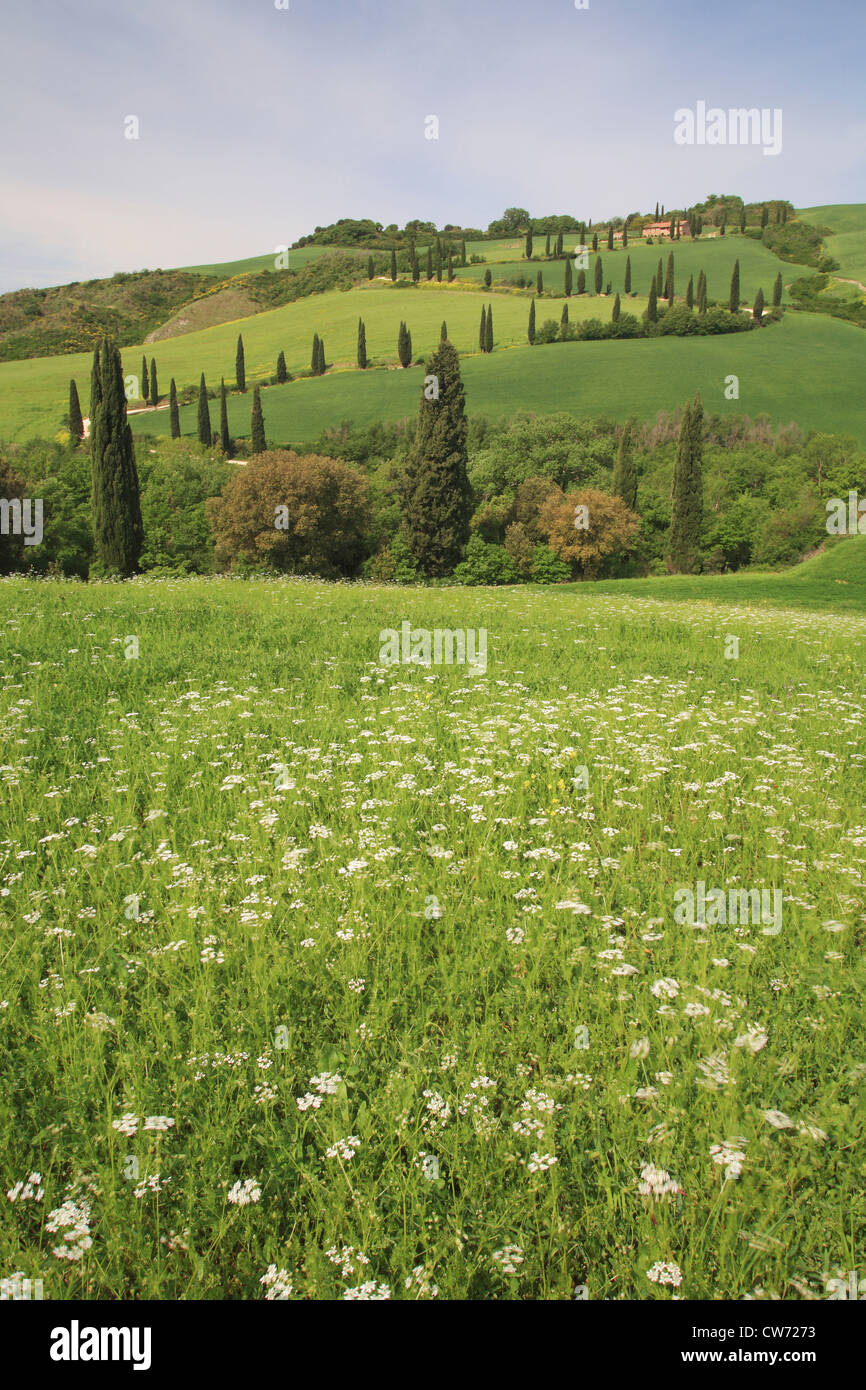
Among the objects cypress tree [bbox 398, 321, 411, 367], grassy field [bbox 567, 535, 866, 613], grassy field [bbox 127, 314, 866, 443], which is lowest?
grassy field [bbox 567, 535, 866, 613]

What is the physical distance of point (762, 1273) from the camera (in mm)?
2578

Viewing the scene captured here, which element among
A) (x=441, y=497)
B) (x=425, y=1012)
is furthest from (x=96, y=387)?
(x=425, y=1012)

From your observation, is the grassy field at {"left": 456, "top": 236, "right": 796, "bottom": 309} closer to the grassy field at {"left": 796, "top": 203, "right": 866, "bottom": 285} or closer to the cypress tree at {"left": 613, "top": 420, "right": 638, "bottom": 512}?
the grassy field at {"left": 796, "top": 203, "right": 866, "bottom": 285}

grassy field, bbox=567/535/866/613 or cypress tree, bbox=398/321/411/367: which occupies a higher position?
cypress tree, bbox=398/321/411/367

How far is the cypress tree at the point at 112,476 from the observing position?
50.8m

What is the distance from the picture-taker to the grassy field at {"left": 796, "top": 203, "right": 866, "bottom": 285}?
149250 mm

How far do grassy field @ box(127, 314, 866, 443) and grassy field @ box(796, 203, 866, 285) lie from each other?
177 ft

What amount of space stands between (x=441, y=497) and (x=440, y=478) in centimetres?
160

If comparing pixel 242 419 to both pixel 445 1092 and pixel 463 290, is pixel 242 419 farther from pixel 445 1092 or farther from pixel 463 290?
pixel 445 1092

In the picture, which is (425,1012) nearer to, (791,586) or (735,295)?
(791,586)

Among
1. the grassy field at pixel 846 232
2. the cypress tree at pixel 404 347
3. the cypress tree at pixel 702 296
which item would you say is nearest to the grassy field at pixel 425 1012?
the cypress tree at pixel 404 347

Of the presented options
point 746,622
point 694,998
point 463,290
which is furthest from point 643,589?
point 463,290

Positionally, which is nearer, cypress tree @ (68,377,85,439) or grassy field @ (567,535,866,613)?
grassy field @ (567,535,866,613)

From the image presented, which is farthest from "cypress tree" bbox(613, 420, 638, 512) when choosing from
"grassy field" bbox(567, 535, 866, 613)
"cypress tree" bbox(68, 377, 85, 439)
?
"cypress tree" bbox(68, 377, 85, 439)
